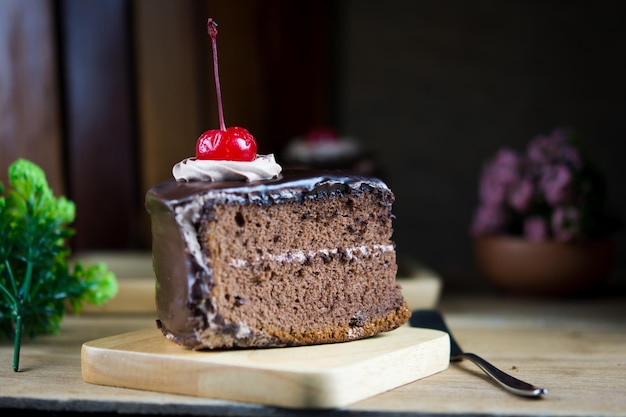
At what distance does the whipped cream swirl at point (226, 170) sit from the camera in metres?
1.97

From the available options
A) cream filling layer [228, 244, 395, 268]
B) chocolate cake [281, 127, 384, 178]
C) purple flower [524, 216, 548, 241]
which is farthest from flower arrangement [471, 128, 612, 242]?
cream filling layer [228, 244, 395, 268]

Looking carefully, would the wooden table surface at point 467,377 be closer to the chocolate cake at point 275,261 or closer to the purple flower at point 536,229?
the chocolate cake at point 275,261

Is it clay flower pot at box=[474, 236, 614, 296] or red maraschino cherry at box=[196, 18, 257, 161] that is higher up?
red maraschino cherry at box=[196, 18, 257, 161]

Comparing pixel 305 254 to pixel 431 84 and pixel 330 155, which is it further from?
pixel 431 84

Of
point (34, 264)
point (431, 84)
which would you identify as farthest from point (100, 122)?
point (431, 84)

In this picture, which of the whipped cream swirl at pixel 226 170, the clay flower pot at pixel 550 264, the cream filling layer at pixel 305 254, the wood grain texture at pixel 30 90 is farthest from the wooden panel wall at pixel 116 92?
the clay flower pot at pixel 550 264

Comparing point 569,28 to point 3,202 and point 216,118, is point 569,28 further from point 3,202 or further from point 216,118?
point 3,202

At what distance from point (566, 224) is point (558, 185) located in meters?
0.16

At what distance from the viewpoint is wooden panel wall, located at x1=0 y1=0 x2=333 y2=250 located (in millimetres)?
3016

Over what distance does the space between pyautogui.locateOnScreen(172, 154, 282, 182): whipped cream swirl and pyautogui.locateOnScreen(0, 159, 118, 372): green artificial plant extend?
0.49 meters

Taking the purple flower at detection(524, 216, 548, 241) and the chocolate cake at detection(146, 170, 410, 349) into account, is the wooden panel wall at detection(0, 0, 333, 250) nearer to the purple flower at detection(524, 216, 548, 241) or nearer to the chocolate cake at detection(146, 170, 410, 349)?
the chocolate cake at detection(146, 170, 410, 349)

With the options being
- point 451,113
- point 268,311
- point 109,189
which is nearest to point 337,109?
point 451,113

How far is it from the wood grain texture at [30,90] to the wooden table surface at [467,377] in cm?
68

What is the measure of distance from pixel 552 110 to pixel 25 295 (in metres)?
3.92
